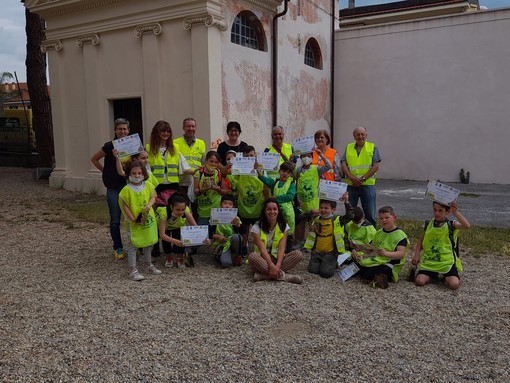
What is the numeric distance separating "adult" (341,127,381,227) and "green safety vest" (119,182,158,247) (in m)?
2.80

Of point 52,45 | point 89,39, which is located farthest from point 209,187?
point 52,45

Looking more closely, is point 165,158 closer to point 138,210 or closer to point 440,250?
point 138,210

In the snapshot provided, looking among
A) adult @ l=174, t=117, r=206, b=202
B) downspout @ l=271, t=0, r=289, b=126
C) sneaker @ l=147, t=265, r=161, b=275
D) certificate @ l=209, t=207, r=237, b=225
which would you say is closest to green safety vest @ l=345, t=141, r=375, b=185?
certificate @ l=209, t=207, r=237, b=225

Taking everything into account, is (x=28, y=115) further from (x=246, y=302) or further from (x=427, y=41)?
(x=246, y=302)

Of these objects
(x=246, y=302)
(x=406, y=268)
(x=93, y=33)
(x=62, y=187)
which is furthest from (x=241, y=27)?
(x=246, y=302)

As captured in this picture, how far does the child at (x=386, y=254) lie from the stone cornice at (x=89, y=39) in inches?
373

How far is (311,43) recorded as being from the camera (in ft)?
47.6

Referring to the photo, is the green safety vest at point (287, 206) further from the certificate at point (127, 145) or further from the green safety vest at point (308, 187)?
the certificate at point (127, 145)

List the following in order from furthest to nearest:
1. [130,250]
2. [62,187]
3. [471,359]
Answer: [62,187] → [130,250] → [471,359]

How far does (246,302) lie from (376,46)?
1273 centimetres

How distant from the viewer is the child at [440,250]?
16.1 ft

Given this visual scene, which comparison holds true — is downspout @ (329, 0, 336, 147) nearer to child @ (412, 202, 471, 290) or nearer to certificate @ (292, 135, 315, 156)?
certificate @ (292, 135, 315, 156)

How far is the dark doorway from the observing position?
1161 centimetres

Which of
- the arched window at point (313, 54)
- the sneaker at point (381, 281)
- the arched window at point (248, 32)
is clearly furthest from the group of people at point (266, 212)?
the arched window at point (313, 54)
